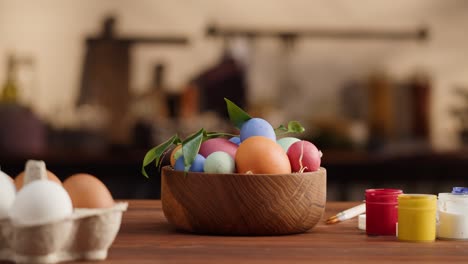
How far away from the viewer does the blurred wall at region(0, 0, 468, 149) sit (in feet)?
19.4

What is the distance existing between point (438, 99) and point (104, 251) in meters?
5.10

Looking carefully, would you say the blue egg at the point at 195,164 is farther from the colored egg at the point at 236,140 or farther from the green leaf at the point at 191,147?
the colored egg at the point at 236,140

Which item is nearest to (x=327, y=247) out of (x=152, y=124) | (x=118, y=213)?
(x=118, y=213)

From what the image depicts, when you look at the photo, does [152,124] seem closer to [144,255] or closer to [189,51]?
[189,51]

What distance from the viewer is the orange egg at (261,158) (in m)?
1.44

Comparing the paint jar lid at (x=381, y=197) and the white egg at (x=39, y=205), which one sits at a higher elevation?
the white egg at (x=39, y=205)

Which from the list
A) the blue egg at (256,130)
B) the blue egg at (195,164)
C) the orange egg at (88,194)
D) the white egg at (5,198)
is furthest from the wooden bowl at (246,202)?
the white egg at (5,198)

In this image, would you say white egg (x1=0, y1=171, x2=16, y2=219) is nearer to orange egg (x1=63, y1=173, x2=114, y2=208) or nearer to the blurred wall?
orange egg (x1=63, y1=173, x2=114, y2=208)

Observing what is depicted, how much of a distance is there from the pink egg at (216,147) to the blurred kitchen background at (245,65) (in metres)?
3.87

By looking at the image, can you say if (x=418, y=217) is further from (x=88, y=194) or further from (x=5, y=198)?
(x=5, y=198)

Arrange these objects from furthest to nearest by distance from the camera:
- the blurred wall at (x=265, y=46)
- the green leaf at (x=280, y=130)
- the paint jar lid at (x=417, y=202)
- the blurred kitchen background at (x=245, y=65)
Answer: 1. the blurred wall at (x=265, y=46)
2. the blurred kitchen background at (x=245, y=65)
3. the green leaf at (x=280, y=130)
4. the paint jar lid at (x=417, y=202)

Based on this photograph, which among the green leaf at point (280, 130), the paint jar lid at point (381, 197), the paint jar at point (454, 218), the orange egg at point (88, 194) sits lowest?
the paint jar at point (454, 218)

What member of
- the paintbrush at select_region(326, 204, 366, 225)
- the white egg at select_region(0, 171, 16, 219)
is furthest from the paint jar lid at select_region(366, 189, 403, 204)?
the white egg at select_region(0, 171, 16, 219)

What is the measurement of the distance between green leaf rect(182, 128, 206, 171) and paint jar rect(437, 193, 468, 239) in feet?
1.34
